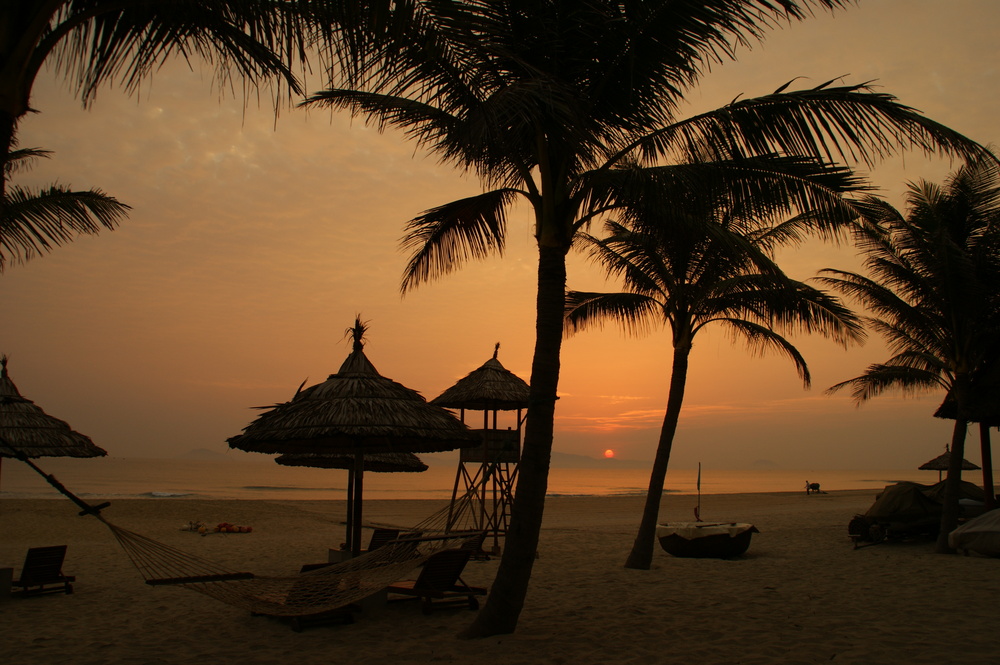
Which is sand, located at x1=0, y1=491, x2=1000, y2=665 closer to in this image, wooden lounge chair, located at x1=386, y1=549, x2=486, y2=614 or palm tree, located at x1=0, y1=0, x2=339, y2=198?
wooden lounge chair, located at x1=386, y1=549, x2=486, y2=614

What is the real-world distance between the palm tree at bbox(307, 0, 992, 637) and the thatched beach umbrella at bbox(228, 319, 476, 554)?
2066 mm

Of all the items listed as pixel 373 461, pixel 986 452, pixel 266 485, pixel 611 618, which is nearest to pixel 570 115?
pixel 611 618

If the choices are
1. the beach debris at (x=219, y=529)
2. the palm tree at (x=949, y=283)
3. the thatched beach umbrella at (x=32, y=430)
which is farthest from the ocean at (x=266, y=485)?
the palm tree at (x=949, y=283)

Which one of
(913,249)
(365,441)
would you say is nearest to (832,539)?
(913,249)

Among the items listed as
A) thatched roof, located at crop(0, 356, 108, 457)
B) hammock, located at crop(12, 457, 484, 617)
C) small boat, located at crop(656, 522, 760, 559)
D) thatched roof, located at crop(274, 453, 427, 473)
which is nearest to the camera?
hammock, located at crop(12, 457, 484, 617)

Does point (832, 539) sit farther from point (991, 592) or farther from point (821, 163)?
point (821, 163)

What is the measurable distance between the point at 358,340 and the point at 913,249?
8.18 m

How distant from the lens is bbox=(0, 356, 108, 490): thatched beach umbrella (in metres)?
9.03

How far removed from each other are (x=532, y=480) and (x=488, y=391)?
18.7 ft

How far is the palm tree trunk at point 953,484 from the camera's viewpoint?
1072cm

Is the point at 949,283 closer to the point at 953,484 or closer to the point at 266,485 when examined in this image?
the point at 953,484

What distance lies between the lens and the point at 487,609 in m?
5.60

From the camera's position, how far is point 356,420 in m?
7.16

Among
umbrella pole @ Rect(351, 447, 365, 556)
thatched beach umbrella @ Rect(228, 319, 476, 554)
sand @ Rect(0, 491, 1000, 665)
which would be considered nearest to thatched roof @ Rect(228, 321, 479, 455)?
thatched beach umbrella @ Rect(228, 319, 476, 554)
